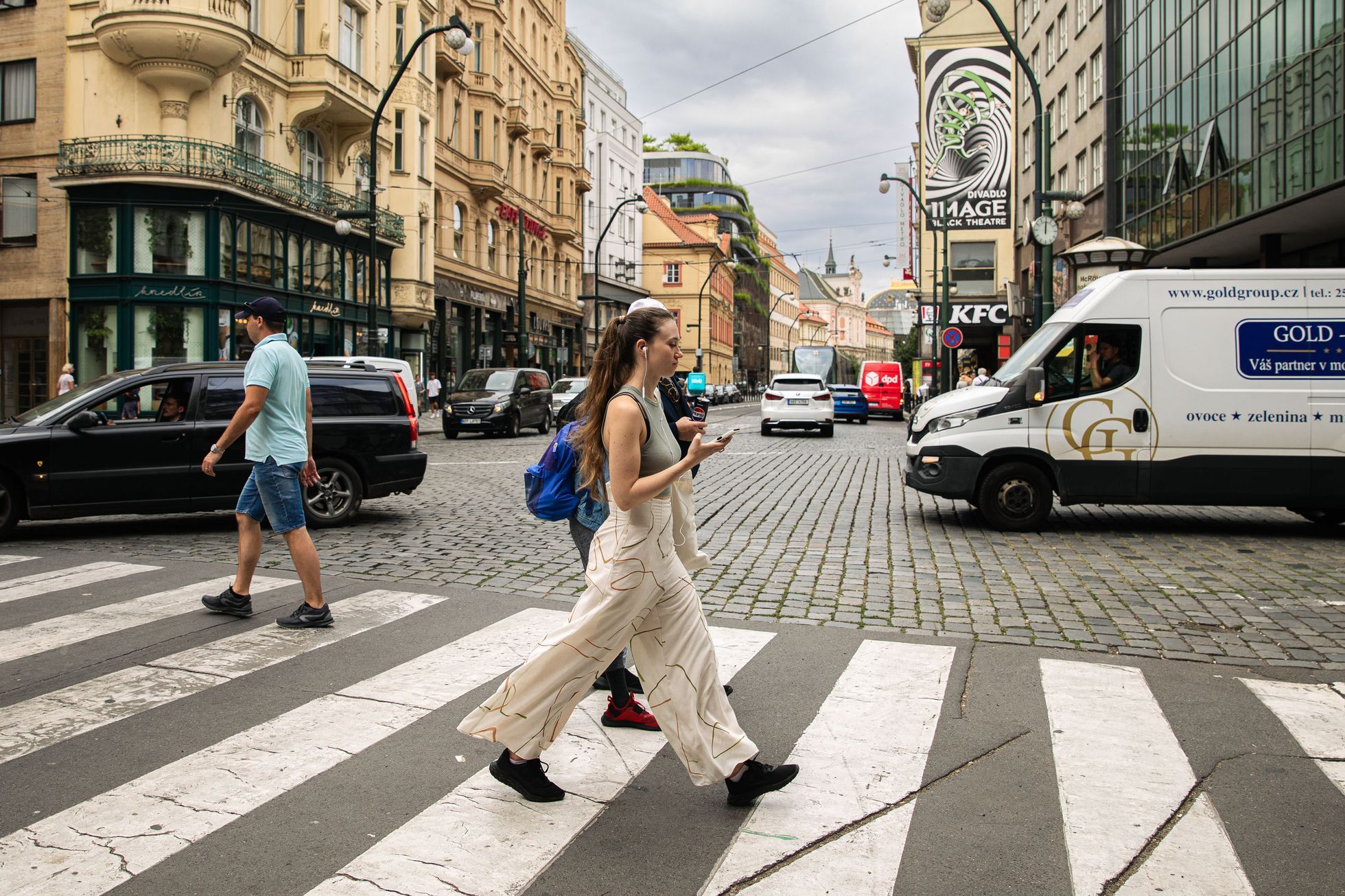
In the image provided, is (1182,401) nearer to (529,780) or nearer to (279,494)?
(279,494)

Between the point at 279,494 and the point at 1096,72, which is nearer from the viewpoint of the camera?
the point at 279,494

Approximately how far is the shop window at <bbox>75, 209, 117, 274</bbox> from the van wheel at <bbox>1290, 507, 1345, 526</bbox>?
25312mm

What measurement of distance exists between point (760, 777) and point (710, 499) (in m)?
9.47

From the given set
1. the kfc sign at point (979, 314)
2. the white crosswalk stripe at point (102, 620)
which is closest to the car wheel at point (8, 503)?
the white crosswalk stripe at point (102, 620)

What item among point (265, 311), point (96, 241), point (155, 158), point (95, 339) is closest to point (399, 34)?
point (155, 158)

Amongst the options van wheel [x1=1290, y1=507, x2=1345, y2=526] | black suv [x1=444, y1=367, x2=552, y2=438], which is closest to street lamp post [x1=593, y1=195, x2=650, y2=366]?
black suv [x1=444, y1=367, x2=552, y2=438]

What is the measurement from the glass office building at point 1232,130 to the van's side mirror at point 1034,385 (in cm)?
1015

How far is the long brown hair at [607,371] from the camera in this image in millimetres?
3719

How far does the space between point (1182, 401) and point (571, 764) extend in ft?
26.7

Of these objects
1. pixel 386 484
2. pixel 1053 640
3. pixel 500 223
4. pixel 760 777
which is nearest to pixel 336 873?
pixel 760 777

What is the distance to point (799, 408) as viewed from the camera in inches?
1097

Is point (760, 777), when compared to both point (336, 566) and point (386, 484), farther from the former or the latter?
point (386, 484)

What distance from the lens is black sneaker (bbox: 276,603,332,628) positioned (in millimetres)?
6215

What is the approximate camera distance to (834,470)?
17.7 metres
